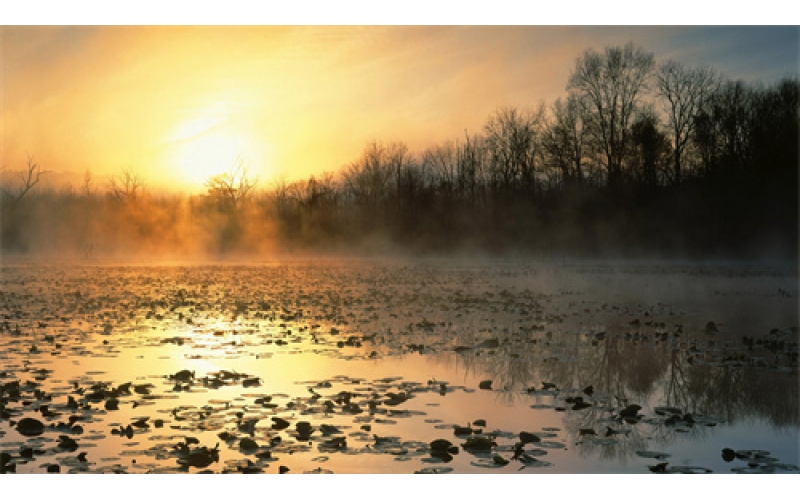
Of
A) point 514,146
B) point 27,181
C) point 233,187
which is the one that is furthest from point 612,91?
point 27,181

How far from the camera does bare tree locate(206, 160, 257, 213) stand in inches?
1369

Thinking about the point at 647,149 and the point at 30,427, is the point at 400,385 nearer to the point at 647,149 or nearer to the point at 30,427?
the point at 30,427

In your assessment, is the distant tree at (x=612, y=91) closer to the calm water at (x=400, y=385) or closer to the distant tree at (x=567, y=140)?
the distant tree at (x=567, y=140)

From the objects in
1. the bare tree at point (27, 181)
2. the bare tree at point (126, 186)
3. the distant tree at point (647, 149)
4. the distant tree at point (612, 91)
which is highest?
the distant tree at point (612, 91)

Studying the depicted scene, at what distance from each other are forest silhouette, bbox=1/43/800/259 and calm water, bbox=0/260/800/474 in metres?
9.14

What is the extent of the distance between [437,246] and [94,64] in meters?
29.3

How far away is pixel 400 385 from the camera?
28.5 ft

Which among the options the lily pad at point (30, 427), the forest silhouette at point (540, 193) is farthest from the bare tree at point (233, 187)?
the lily pad at point (30, 427)

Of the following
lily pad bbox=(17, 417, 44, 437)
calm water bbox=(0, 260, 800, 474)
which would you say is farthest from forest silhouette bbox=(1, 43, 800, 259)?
lily pad bbox=(17, 417, 44, 437)

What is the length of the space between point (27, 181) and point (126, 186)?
24.9 feet

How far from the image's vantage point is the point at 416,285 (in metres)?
23.8

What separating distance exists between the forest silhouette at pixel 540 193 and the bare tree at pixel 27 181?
0.29 ft

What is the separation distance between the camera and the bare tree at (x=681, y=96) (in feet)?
81.0
